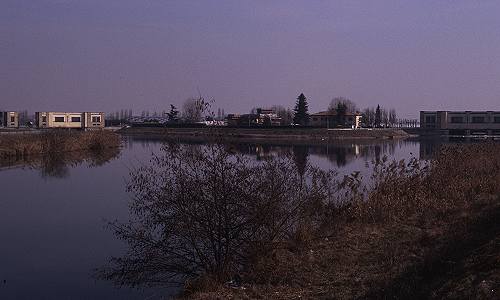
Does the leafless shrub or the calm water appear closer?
the leafless shrub

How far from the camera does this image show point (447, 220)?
41.5 feet

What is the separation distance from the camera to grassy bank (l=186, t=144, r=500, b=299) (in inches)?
288

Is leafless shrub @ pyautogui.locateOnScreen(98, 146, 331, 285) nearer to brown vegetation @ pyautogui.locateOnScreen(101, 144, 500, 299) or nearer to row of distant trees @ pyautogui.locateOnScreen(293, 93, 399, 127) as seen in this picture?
brown vegetation @ pyautogui.locateOnScreen(101, 144, 500, 299)

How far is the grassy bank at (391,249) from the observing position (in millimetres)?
7305

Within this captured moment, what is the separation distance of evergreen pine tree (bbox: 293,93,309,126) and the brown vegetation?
89386 millimetres

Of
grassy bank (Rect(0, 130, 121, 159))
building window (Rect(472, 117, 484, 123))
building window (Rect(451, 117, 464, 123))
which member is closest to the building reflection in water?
grassy bank (Rect(0, 130, 121, 159))

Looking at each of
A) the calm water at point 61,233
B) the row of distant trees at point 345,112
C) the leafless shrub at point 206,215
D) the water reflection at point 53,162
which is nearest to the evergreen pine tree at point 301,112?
the row of distant trees at point 345,112

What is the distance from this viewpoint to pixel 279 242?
10633mm

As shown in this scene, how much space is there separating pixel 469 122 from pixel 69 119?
6860cm

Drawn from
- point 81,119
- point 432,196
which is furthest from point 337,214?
point 81,119

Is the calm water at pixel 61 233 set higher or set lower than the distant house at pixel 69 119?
lower

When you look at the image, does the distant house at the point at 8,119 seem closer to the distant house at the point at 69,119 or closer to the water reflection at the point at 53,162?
the distant house at the point at 69,119

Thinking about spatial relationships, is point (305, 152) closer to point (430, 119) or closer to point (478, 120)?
point (478, 120)

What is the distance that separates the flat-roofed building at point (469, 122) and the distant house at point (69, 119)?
59077 mm
